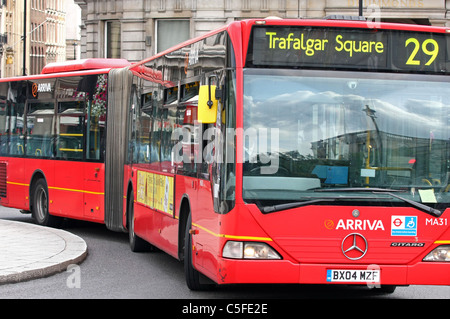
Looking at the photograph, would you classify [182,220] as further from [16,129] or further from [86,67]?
[16,129]

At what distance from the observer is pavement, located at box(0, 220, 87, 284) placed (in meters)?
11.5

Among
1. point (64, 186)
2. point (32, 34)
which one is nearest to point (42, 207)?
point (64, 186)

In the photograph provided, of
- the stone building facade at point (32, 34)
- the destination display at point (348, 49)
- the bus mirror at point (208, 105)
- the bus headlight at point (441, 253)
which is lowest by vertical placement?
the bus headlight at point (441, 253)

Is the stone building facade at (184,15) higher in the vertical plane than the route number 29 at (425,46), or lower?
higher

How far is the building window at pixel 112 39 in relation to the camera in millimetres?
40188

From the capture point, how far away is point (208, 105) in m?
9.32

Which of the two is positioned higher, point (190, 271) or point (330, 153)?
point (330, 153)

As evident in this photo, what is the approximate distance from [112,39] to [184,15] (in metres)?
3.88

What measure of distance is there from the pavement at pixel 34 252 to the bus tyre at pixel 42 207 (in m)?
1.40

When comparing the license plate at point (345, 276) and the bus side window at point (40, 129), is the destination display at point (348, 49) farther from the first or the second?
the bus side window at point (40, 129)

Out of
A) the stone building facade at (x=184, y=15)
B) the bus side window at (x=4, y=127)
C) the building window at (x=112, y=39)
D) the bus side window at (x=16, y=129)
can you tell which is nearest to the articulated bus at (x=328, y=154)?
the bus side window at (x=16, y=129)

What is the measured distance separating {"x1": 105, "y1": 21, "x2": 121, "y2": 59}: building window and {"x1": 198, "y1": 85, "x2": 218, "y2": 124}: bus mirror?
31353 millimetres

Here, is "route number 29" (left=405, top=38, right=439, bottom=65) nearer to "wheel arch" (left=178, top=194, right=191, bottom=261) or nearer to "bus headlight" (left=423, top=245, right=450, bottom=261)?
"bus headlight" (left=423, top=245, right=450, bottom=261)

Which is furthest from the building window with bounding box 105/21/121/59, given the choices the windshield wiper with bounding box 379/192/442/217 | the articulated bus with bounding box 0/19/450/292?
the windshield wiper with bounding box 379/192/442/217
